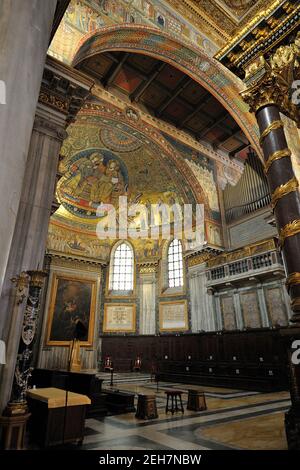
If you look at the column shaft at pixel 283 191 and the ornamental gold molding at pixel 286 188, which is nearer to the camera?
the column shaft at pixel 283 191

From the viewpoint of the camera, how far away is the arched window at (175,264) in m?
16.4

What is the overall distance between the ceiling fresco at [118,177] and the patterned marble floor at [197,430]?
9825mm

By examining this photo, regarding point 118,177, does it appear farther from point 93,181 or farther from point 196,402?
point 196,402

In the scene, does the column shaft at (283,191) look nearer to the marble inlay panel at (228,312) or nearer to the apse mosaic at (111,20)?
the apse mosaic at (111,20)

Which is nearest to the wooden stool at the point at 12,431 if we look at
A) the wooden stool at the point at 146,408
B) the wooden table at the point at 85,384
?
the wooden table at the point at 85,384

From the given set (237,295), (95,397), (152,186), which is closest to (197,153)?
(152,186)

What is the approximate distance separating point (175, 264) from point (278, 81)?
12.7 metres

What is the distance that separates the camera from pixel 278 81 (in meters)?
4.66

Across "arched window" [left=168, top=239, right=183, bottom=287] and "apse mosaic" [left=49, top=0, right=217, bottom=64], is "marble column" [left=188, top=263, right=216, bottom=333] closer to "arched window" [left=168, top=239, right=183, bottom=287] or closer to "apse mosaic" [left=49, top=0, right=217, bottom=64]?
"arched window" [left=168, top=239, right=183, bottom=287]

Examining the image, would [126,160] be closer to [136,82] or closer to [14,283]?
[136,82]

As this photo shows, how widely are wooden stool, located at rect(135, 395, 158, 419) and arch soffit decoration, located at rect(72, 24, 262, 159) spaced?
8.27 m

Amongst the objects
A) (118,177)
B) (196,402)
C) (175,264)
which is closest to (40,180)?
(196,402)

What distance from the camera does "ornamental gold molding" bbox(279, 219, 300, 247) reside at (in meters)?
3.81

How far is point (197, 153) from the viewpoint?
16094mm
